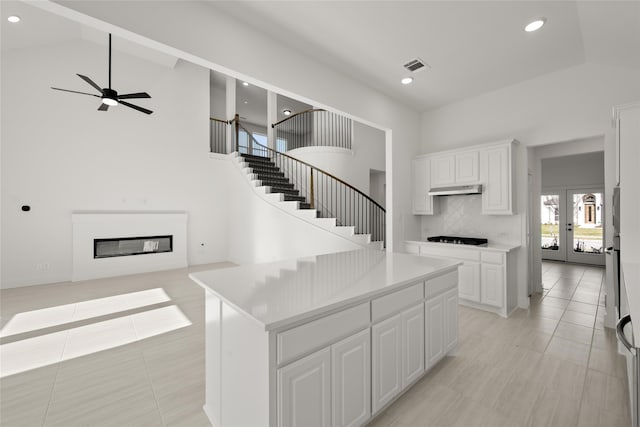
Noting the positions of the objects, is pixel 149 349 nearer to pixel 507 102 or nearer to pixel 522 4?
pixel 522 4

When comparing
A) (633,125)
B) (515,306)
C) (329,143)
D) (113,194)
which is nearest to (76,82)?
(113,194)

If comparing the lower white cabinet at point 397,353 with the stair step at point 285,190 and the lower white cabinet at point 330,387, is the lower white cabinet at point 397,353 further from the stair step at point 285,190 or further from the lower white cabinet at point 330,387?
the stair step at point 285,190

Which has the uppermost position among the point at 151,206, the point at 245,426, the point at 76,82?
the point at 76,82

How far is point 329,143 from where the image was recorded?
7.62 metres

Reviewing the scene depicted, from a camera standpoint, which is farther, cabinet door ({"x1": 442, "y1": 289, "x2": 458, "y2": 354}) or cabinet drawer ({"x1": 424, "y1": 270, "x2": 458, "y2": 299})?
cabinet door ({"x1": 442, "y1": 289, "x2": 458, "y2": 354})

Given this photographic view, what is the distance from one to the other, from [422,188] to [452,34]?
8.02 ft

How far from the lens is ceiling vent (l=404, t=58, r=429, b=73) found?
3.51m

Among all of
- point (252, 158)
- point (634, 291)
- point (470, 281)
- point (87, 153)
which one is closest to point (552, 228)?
point (470, 281)

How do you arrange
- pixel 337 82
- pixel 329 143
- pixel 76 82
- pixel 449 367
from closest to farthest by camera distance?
1. pixel 449 367
2. pixel 337 82
3. pixel 76 82
4. pixel 329 143

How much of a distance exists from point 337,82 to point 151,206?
5515 millimetres

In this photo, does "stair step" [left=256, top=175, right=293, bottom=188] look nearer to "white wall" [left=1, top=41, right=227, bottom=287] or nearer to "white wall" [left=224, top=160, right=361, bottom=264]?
"white wall" [left=224, top=160, right=361, bottom=264]

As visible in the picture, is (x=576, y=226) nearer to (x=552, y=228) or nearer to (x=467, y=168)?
(x=552, y=228)

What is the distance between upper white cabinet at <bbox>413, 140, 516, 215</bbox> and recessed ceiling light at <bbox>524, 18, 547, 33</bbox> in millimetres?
1436

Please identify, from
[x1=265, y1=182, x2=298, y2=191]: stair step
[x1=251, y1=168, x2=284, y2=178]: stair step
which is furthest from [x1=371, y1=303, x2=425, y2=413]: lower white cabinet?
[x1=251, y1=168, x2=284, y2=178]: stair step
